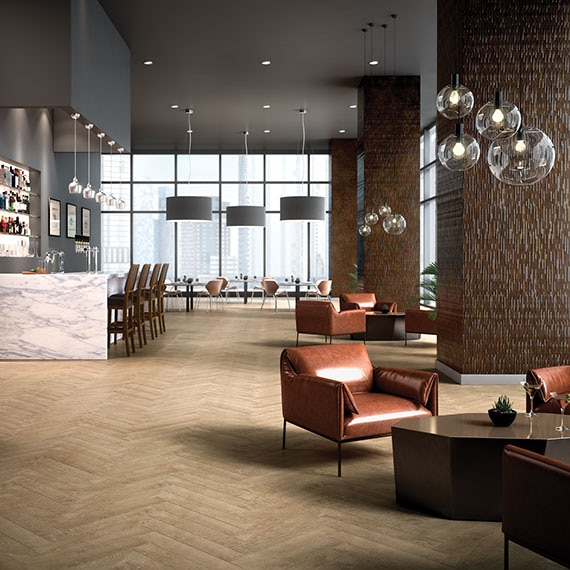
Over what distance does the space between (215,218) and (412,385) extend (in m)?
16.0

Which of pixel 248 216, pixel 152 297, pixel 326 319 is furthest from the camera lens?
pixel 248 216

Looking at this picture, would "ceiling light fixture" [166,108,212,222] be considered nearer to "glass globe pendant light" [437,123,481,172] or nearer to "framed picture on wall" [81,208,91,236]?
"framed picture on wall" [81,208,91,236]

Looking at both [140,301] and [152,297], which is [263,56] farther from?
[140,301]

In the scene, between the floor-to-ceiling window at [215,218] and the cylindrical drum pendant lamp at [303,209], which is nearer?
the cylindrical drum pendant lamp at [303,209]

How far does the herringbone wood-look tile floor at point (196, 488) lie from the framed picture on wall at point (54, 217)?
5387mm

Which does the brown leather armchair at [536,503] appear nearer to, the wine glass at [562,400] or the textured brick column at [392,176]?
the wine glass at [562,400]

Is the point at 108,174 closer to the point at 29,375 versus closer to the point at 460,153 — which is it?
the point at 29,375

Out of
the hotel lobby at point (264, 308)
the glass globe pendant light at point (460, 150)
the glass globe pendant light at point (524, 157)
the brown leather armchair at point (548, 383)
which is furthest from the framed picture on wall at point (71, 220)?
the glass globe pendant light at point (524, 157)

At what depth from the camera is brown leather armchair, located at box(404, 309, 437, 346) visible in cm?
1006

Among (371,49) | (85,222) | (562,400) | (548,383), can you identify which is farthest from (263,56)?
(562,400)

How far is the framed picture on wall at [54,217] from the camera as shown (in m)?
12.0

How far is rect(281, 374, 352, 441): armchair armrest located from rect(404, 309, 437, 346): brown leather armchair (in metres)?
5.69

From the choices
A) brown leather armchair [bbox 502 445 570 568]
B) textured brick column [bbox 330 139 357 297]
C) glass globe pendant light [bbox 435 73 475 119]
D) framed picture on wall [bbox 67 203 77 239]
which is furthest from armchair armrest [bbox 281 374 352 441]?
textured brick column [bbox 330 139 357 297]

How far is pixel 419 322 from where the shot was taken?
400 inches
